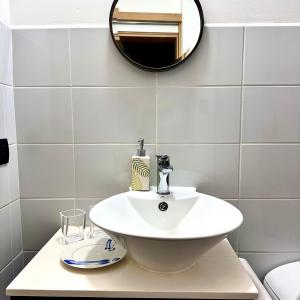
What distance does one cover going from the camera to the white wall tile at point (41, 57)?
0.97 meters

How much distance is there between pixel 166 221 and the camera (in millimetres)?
909

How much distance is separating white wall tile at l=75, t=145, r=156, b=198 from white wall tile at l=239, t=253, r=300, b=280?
51cm

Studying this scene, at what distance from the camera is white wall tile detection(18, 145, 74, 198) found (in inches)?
39.8

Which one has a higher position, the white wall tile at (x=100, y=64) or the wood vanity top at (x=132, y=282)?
the white wall tile at (x=100, y=64)

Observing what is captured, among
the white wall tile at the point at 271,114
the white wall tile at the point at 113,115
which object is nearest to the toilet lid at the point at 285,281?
the white wall tile at the point at 271,114

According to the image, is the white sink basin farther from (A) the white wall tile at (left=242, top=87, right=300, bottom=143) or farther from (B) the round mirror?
(B) the round mirror

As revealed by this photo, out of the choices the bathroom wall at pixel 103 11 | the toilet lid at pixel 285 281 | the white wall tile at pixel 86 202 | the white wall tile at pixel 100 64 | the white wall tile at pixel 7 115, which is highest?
the bathroom wall at pixel 103 11

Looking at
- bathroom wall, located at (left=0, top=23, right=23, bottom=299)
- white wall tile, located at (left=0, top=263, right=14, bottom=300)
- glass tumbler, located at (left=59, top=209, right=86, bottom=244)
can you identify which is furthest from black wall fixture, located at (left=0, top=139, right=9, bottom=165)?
white wall tile, located at (left=0, top=263, right=14, bottom=300)

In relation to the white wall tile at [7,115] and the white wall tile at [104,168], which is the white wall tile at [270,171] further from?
the white wall tile at [7,115]

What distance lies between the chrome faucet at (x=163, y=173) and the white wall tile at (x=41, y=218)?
1.22 ft

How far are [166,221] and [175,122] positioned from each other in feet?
1.22

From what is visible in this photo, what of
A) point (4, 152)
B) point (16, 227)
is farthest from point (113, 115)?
point (16, 227)

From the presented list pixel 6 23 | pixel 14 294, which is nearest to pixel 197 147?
pixel 14 294

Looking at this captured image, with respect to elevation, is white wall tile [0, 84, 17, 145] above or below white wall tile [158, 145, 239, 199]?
above
